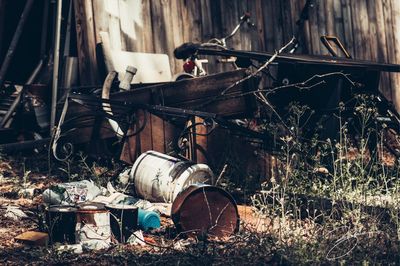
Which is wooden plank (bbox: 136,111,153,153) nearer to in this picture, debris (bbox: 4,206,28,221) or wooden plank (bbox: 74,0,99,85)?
debris (bbox: 4,206,28,221)

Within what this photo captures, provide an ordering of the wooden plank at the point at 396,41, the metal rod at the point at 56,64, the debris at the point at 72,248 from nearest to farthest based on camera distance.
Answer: the debris at the point at 72,248 < the metal rod at the point at 56,64 < the wooden plank at the point at 396,41

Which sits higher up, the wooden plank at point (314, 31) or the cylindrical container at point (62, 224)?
the wooden plank at point (314, 31)

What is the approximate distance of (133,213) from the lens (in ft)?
17.0

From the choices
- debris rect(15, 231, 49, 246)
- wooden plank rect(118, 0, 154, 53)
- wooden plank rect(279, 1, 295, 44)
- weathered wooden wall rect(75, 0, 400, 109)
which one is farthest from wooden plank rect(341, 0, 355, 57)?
debris rect(15, 231, 49, 246)

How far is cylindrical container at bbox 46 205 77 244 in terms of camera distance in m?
4.96

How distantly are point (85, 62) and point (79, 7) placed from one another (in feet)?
1.96

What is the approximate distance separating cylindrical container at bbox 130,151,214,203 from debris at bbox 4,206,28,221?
40.9 inches

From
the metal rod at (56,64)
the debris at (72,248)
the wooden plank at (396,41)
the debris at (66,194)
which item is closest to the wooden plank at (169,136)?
the debris at (66,194)

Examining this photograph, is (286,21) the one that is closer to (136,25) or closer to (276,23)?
(276,23)

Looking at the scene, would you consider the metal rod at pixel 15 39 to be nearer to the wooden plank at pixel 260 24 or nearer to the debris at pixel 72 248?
the wooden plank at pixel 260 24

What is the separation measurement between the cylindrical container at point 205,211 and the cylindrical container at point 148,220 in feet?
0.82

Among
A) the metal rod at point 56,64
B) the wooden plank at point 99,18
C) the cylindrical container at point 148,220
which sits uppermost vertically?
the wooden plank at point 99,18

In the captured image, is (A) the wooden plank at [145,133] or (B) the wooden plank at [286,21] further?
(B) the wooden plank at [286,21]

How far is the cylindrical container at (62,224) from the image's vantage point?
4.96 meters
